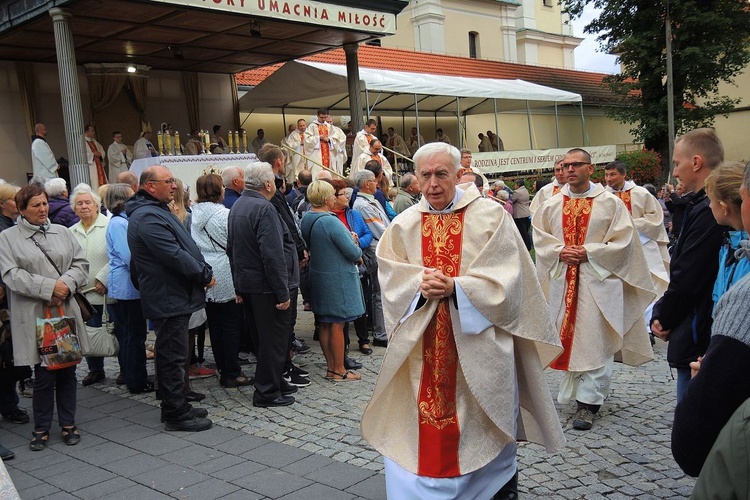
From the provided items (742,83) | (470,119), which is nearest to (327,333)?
(470,119)

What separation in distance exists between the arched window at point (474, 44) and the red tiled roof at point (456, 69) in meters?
7.43

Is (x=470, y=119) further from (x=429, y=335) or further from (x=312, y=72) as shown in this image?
(x=429, y=335)

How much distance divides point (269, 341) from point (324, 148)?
10258mm

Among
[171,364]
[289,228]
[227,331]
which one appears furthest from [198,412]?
[289,228]

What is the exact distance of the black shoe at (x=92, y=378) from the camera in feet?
22.7

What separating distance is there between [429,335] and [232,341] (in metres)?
3.28

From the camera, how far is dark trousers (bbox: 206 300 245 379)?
21.4 ft

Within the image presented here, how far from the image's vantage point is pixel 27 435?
216 inches

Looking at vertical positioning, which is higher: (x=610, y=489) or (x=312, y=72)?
(x=312, y=72)

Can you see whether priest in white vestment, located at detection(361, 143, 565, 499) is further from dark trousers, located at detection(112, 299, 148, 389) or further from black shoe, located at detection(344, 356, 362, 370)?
dark trousers, located at detection(112, 299, 148, 389)

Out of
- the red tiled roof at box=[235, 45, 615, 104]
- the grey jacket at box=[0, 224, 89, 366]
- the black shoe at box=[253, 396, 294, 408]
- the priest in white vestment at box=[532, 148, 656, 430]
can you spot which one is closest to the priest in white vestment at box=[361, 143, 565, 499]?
the priest in white vestment at box=[532, 148, 656, 430]

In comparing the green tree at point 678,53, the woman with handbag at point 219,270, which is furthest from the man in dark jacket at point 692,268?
the green tree at point 678,53

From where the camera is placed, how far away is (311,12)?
12.8 m

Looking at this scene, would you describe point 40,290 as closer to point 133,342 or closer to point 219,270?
point 133,342
